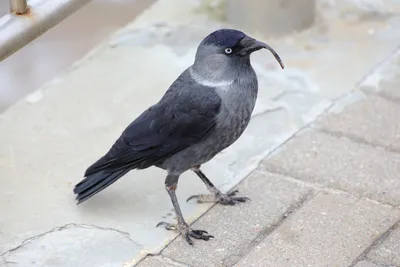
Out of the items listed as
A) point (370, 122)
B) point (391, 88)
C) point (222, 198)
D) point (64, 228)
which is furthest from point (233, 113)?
point (391, 88)

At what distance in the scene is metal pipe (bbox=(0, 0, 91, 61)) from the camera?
4.03 metres

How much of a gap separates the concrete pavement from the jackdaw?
0.83 ft

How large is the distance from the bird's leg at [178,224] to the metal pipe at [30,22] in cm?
87

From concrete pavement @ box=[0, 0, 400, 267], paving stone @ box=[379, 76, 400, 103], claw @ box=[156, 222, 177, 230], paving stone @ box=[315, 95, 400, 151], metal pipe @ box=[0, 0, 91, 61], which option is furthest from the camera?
paving stone @ box=[379, 76, 400, 103]

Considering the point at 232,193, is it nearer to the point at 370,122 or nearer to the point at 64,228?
the point at 64,228

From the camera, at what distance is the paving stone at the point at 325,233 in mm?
4121

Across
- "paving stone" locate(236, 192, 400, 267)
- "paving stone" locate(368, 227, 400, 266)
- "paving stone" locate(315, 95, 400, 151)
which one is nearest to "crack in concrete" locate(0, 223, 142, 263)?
"paving stone" locate(236, 192, 400, 267)

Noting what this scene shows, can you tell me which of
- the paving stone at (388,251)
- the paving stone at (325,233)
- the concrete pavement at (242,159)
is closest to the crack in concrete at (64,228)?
the concrete pavement at (242,159)

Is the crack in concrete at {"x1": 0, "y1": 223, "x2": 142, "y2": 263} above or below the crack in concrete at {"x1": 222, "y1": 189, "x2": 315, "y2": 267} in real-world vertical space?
above

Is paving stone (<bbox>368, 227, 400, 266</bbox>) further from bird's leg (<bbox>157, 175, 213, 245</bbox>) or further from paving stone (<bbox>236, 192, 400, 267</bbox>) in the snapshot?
bird's leg (<bbox>157, 175, 213, 245</bbox>)

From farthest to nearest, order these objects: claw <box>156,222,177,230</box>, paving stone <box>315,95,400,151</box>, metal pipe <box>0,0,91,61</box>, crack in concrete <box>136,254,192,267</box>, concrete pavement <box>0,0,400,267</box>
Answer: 1. paving stone <box>315,95,400,151</box>
2. claw <box>156,222,177,230</box>
3. concrete pavement <box>0,0,400,267</box>
4. crack in concrete <box>136,254,192,267</box>
5. metal pipe <box>0,0,91,61</box>

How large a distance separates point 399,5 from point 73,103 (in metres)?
2.27

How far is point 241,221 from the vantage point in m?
4.44

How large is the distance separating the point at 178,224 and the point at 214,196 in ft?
0.97
